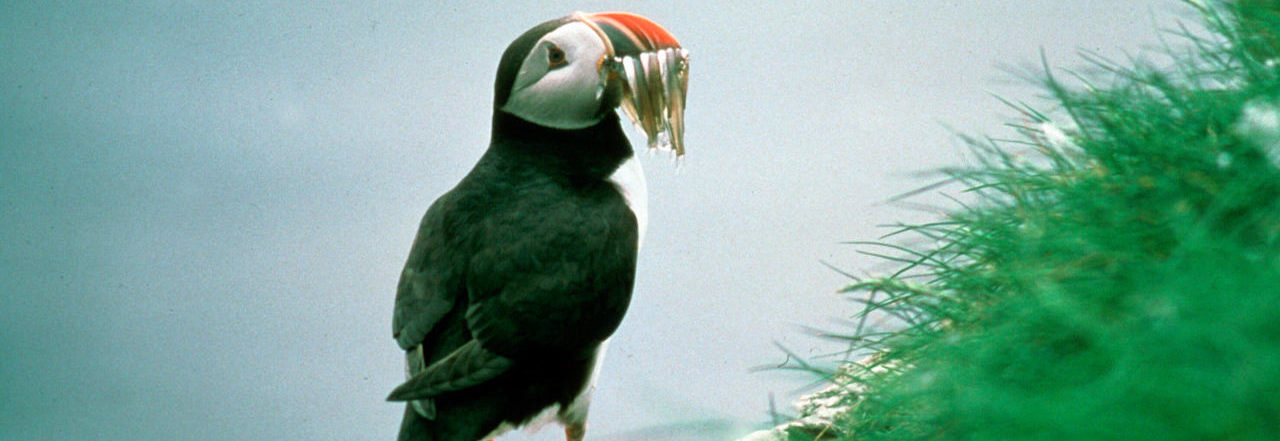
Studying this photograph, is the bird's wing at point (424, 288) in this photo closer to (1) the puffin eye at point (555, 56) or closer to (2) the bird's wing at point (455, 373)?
(2) the bird's wing at point (455, 373)

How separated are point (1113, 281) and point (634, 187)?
1.16 meters

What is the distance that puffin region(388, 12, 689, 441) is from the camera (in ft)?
5.28

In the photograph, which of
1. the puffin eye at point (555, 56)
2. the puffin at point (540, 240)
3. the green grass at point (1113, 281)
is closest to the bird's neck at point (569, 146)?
the puffin at point (540, 240)

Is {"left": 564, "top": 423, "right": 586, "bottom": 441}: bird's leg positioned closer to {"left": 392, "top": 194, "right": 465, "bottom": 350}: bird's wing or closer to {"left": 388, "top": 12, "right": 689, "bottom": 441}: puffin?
{"left": 388, "top": 12, "right": 689, "bottom": 441}: puffin

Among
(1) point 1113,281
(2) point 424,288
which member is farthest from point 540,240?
(1) point 1113,281

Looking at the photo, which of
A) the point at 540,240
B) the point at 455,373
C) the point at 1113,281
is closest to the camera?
the point at 1113,281

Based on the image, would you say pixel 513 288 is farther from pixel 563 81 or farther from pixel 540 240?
pixel 563 81

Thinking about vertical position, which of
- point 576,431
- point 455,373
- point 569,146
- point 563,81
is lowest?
point 576,431

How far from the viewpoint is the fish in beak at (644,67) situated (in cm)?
188

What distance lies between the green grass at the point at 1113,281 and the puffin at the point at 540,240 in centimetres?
53

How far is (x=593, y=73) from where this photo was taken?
1882 mm

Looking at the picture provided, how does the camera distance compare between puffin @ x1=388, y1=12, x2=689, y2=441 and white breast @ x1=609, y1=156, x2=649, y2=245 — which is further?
white breast @ x1=609, y1=156, x2=649, y2=245

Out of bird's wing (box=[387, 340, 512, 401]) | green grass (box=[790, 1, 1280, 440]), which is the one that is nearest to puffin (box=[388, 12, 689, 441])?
bird's wing (box=[387, 340, 512, 401])

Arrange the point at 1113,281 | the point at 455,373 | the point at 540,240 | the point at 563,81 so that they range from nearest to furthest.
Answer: the point at 1113,281
the point at 455,373
the point at 540,240
the point at 563,81
